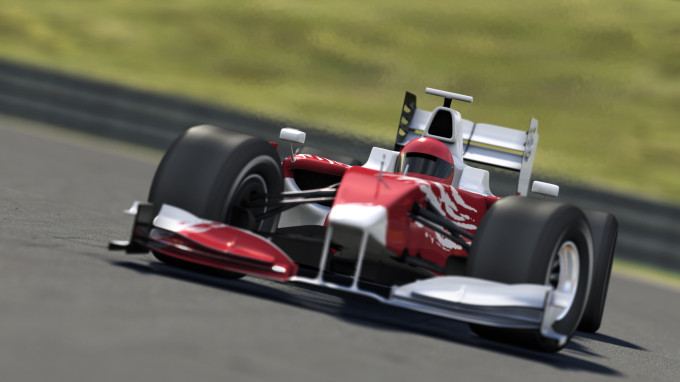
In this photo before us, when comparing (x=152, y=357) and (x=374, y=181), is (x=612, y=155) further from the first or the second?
(x=152, y=357)

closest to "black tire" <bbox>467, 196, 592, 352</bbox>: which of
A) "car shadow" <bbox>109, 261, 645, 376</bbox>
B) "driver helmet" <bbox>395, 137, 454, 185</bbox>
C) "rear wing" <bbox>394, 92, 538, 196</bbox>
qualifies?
"car shadow" <bbox>109, 261, 645, 376</bbox>

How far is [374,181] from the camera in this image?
21.3ft

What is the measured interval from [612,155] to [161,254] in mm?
19063

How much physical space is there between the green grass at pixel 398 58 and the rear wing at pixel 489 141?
46.7 feet

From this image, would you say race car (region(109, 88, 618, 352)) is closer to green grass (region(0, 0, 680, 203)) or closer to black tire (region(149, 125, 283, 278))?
black tire (region(149, 125, 283, 278))

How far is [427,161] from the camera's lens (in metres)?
7.60

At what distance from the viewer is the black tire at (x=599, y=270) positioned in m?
8.20

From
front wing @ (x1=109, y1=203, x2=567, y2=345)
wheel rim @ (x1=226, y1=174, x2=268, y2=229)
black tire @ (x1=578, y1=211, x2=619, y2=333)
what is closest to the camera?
front wing @ (x1=109, y1=203, x2=567, y2=345)

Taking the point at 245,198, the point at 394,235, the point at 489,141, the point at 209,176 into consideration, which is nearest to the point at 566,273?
the point at 394,235

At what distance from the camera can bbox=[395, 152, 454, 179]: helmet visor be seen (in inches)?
298

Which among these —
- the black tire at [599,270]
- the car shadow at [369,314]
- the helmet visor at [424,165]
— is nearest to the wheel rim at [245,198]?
the car shadow at [369,314]

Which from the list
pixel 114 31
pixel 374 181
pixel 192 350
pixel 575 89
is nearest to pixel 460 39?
pixel 575 89

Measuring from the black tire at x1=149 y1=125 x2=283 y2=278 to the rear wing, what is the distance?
8.97 feet

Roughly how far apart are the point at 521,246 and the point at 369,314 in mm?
1052
